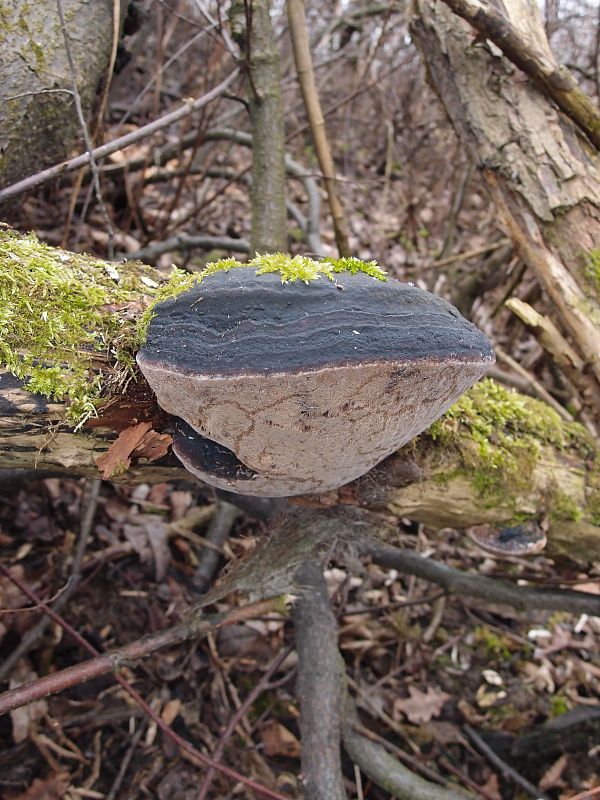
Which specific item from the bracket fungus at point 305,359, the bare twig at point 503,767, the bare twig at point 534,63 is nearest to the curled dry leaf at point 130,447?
the bracket fungus at point 305,359

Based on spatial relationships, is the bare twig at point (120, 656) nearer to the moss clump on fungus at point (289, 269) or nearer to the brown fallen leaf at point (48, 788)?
the brown fallen leaf at point (48, 788)

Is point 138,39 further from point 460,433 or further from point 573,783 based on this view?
point 573,783

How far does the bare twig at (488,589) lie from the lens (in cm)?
262

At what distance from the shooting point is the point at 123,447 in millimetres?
1679

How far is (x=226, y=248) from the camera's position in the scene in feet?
13.0

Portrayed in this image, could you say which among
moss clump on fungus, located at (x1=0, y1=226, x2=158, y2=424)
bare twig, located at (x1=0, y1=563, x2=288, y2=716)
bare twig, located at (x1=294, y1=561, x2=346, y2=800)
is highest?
moss clump on fungus, located at (x1=0, y1=226, x2=158, y2=424)

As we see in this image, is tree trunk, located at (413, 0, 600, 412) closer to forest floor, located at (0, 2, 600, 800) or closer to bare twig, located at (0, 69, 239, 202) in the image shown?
forest floor, located at (0, 2, 600, 800)

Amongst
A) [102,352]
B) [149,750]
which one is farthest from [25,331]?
[149,750]

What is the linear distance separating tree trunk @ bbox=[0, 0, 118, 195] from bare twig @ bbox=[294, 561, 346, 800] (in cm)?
200

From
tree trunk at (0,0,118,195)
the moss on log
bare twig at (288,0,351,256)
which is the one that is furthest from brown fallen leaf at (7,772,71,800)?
bare twig at (288,0,351,256)

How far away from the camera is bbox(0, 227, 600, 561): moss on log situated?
1567 mm

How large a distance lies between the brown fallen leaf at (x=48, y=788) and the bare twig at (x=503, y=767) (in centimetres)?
189

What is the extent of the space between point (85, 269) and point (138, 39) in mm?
4365

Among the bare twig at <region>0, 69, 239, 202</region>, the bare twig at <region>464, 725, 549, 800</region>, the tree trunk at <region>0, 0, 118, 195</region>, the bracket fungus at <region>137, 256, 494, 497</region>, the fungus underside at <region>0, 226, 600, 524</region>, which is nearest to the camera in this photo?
the bracket fungus at <region>137, 256, 494, 497</region>
